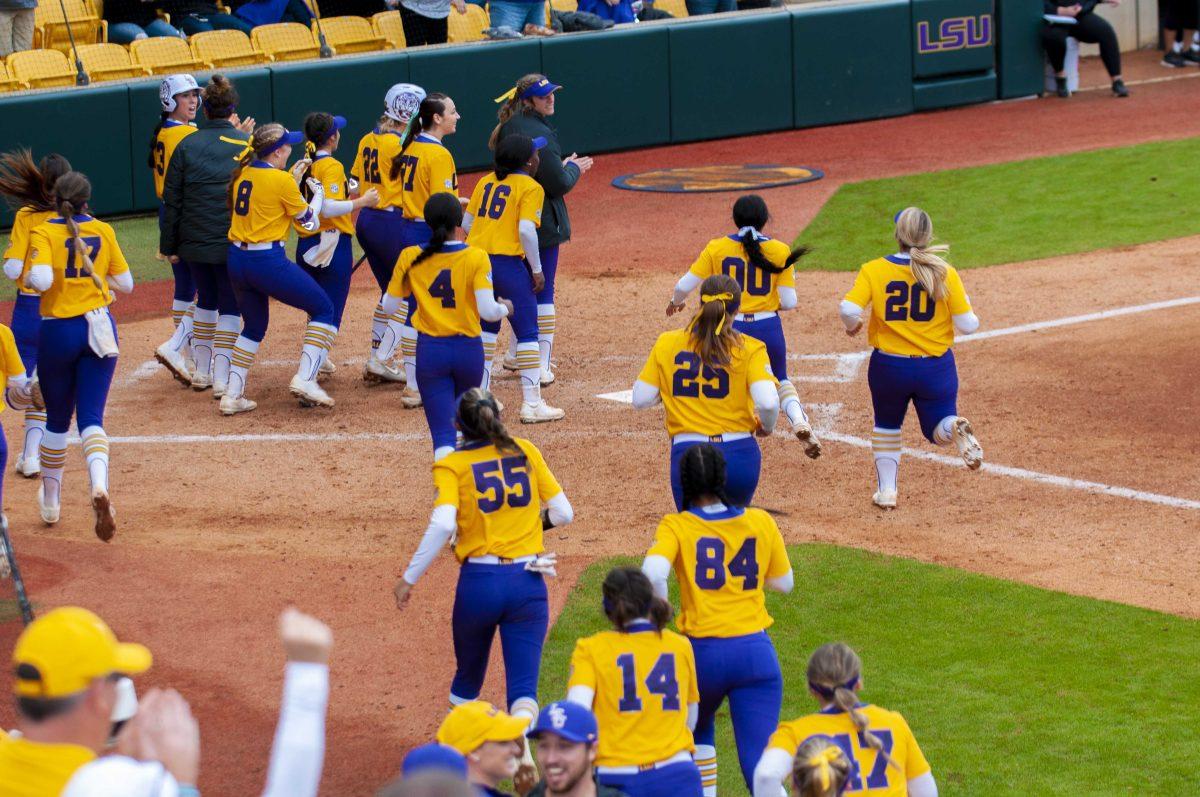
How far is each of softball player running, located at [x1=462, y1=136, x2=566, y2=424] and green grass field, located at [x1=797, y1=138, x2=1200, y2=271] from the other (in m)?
4.59

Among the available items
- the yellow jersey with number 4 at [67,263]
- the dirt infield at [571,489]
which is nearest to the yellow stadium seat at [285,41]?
the dirt infield at [571,489]

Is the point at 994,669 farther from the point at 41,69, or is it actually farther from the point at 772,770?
the point at 41,69

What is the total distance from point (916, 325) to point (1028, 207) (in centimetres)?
809

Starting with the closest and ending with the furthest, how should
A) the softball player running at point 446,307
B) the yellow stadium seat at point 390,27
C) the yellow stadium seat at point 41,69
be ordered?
the softball player running at point 446,307 → the yellow stadium seat at point 41,69 → the yellow stadium seat at point 390,27

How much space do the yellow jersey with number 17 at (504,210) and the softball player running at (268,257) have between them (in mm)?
1183

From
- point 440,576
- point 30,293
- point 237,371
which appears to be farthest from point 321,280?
point 440,576

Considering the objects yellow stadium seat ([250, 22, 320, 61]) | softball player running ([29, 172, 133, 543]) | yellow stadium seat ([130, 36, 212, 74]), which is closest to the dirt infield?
softball player running ([29, 172, 133, 543])

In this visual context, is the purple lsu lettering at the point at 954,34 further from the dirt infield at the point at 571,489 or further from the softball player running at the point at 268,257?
the softball player running at the point at 268,257

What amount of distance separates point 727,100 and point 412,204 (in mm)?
9856

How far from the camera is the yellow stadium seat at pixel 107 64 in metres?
17.0

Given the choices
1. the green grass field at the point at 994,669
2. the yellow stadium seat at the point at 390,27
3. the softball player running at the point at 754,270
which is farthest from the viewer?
the yellow stadium seat at the point at 390,27

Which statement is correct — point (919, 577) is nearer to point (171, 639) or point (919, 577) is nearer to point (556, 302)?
point (171, 639)

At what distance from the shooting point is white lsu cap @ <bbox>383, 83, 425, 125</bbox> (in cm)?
1103

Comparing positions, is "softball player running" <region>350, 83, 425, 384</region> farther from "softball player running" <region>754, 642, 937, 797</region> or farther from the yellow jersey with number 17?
"softball player running" <region>754, 642, 937, 797</region>
